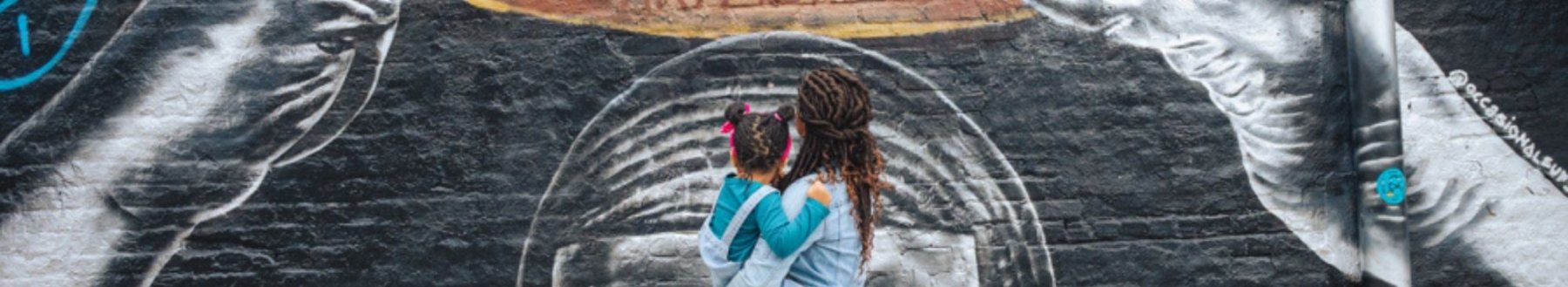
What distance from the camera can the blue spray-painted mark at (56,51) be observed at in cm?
548

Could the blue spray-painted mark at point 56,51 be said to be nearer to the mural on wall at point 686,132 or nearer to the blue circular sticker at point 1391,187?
the mural on wall at point 686,132

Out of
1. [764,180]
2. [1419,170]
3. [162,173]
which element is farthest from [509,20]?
[1419,170]

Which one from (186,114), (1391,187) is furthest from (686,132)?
(1391,187)

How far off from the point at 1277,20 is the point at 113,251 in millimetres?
4414

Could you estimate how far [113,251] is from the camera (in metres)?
5.56

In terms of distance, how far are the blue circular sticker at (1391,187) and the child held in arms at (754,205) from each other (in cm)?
198

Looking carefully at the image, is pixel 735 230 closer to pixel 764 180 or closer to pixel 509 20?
pixel 764 180

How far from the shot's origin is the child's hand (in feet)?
13.0

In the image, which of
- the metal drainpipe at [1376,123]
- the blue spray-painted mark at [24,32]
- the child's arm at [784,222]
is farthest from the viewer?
the blue spray-painted mark at [24,32]

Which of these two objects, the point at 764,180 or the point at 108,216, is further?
the point at 108,216

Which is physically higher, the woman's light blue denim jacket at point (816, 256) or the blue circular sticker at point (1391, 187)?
the woman's light blue denim jacket at point (816, 256)

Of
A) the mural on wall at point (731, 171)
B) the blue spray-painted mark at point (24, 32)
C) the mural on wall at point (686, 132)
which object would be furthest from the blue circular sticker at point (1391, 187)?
the blue spray-painted mark at point (24, 32)

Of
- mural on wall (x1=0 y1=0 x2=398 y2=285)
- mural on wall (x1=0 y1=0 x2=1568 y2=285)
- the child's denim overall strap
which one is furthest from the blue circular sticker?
mural on wall (x1=0 y1=0 x2=398 y2=285)

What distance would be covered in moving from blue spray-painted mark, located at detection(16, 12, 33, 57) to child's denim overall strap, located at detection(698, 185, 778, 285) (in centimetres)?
293
